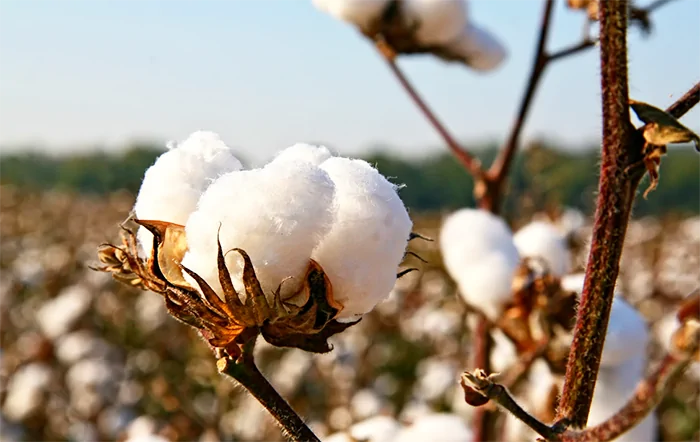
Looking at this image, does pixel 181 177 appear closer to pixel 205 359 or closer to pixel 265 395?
pixel 265 395

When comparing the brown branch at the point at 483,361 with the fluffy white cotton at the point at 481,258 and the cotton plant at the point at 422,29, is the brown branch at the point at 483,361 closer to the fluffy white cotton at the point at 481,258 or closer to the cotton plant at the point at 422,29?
the fluffy white cotton at the point at 481,258

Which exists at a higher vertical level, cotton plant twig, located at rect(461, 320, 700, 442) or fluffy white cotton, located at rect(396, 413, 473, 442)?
cotton plant twig, located at rect(461, 320, 700, 442)

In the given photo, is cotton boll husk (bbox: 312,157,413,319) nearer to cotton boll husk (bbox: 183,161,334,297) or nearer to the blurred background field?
cotton boll husk (bbox: 183,161,334,297)

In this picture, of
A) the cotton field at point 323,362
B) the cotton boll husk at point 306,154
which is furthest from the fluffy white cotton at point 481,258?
the cotton boll husk at point 306,154

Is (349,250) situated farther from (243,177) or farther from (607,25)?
(607,25)

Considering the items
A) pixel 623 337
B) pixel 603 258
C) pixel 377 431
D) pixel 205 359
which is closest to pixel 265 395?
pixel 603 258

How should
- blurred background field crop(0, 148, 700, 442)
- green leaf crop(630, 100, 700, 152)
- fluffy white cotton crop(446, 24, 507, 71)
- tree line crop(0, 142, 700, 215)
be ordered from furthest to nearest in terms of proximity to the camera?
1. tree line crop(0, 142, 700, 215)
2. blurred background field crop(0, 148, 700, 442)
3. fluffy white cotton crop(446, 24, 507, 71)
4. green leaf crop(630, 100, 700, 152)

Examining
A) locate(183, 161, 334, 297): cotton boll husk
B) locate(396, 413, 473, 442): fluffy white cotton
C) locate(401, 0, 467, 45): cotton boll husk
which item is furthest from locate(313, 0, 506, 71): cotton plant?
locate(183, 161, 334, 297): cotton boll husk
